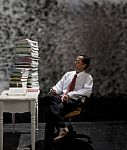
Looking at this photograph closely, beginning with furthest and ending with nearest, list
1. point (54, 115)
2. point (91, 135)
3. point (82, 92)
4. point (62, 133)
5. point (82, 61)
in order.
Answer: point (91, 135)
point (82, 61)
point (82, 92)
point (62, 133)
point (54, 115)

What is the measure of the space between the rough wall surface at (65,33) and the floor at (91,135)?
673mm

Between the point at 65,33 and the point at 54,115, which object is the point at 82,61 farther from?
the point at 65,33

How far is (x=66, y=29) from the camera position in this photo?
6.09 meters

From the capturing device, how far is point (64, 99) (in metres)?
4.83

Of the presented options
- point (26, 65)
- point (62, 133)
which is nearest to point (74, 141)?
point (62, 133)

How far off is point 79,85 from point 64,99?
0.35m

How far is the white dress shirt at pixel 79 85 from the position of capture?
4859 millimetres

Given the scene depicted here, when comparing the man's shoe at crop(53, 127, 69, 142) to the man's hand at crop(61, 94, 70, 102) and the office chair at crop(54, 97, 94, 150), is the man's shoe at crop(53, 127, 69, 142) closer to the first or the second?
the office chair at crop(54, 97, 94, 150)

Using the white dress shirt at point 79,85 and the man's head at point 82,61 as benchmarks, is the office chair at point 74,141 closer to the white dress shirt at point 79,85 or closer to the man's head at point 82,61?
the white dress shirt at point 79,85

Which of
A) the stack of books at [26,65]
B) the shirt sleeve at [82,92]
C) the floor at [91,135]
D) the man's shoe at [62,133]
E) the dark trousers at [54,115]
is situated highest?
the stack of books at [26,65]

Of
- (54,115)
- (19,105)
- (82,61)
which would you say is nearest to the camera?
(19,105)

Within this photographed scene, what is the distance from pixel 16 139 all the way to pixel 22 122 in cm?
90

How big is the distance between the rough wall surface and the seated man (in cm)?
97

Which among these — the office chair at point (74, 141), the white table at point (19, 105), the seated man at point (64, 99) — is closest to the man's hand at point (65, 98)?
the seated man at point (64, 99)
